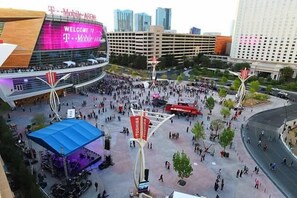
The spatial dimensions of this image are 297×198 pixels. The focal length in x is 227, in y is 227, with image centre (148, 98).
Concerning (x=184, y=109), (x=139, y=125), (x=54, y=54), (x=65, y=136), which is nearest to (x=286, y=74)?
(x=184, y=109)

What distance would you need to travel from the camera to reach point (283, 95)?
6500 cm

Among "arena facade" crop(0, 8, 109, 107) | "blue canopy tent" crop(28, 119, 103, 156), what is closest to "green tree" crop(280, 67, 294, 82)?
"arena facade" crop(0, 8, 109, 107)

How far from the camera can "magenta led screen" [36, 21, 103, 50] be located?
51812 mm

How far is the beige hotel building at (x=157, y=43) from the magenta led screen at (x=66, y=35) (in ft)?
155

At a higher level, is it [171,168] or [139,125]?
[139,125]

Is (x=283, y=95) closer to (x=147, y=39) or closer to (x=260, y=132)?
(x=260, y=132)

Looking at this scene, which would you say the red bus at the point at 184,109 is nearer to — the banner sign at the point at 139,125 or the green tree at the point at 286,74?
the banner sign at the point at 139,125

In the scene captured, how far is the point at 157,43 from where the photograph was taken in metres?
116

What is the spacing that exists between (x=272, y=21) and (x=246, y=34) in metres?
12.6

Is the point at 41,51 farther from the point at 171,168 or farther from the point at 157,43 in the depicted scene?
the point at 157,43

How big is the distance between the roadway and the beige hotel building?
244 feet

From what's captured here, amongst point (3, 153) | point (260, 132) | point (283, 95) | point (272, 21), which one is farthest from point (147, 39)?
point (3, 153)

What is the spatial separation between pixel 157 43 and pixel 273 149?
91146 millimetres

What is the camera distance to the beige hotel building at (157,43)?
114312mm
